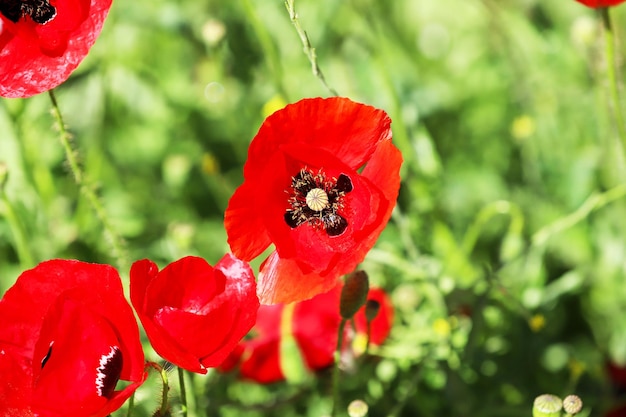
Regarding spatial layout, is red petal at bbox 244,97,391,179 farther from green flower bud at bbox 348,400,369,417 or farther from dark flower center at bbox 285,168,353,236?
green flower bud at bbox 348,400,369,417

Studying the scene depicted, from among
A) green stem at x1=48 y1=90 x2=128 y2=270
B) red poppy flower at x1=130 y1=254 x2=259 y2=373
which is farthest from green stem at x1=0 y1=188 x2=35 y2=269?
red poppy flower at x1=130 y1=254 x2=259 y2=373

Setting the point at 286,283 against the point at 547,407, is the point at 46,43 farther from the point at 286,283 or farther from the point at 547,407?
the point at 547,407

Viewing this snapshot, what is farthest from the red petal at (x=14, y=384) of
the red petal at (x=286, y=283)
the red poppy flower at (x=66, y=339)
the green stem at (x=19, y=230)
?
the green stem at (x=19, y=230)

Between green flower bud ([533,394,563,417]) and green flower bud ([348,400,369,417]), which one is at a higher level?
green flower bud ([533,394,563,417])

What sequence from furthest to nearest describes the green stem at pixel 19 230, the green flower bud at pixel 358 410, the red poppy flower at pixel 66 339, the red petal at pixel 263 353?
1. the red petal at pixel 263 353
2. the green stem at pixel 19 230
3. the green flower bud at pixel 358 410
4. the red poppy flower at pixel 66 339

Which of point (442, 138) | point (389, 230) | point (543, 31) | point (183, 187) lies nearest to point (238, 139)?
point (183, 187)

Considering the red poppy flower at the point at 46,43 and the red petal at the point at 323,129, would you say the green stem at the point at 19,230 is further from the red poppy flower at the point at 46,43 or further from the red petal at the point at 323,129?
the red petal at the point at 323,129
